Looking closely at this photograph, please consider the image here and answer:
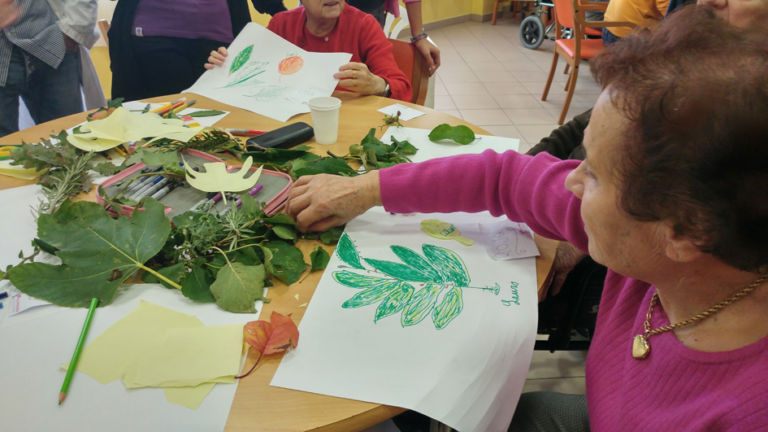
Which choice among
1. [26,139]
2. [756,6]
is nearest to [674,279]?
[756,6]

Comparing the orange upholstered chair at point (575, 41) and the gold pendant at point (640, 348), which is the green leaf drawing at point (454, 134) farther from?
the orange upholstered chair at point (575, 41)

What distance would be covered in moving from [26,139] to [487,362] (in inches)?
51.6

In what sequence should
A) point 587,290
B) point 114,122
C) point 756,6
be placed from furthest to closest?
1. point 114,122
2. point 587,290
3. point 756,6

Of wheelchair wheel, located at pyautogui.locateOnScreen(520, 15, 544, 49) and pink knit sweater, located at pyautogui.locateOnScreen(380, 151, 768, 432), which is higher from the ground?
pink knit sweater, located at pyautogui.locateOnScreen(380, 151, 768, 432)

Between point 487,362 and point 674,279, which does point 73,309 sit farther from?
point 674,279

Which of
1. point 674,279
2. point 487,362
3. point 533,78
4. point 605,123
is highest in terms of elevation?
point 605,123

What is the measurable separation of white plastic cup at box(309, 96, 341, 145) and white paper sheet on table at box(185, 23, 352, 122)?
0.21 metres

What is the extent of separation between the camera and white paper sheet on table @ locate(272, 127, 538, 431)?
1.84 feet

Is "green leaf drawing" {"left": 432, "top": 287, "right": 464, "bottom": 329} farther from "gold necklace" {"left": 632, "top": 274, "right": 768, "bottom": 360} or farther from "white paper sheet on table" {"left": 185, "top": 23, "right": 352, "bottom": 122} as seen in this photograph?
"white paper sheet on table" {"left": 185, "top": 23, "right": 352, "bottom": 122}

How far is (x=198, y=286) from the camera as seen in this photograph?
688 mm

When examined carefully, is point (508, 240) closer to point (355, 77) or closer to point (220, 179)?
point (220, 179)

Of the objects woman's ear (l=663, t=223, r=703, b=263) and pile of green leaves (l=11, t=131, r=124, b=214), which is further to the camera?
pile of green leaves (l=11, t=131, r=124, b=214)

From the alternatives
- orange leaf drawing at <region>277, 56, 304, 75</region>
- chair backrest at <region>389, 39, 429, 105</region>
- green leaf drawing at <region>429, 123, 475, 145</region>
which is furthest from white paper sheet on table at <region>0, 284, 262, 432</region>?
chair backrest at <region>389, 39, 429, 105</region>

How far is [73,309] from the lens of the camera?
2.19 ft
